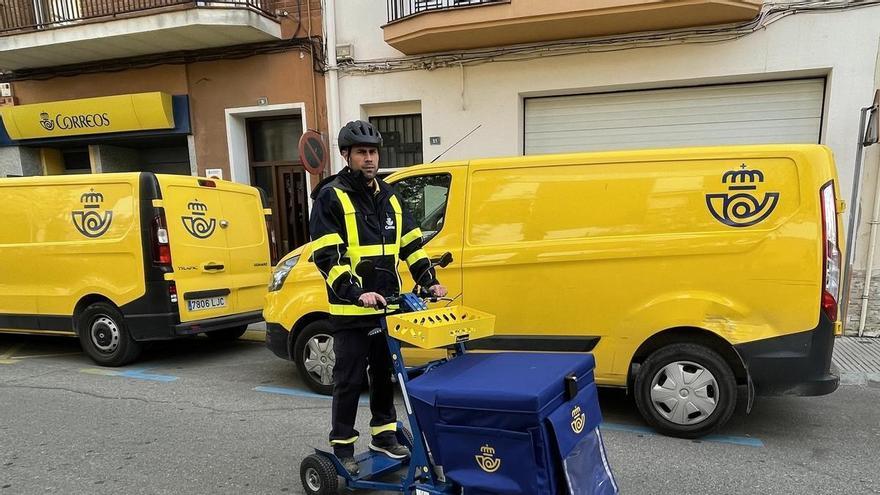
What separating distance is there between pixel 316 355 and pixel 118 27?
739cm

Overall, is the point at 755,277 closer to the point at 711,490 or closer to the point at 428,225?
the point at 711,490

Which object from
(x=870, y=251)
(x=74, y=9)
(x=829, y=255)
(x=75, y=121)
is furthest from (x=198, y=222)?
(x=870, y=251)

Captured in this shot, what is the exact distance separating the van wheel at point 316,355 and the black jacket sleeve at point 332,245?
6.28 ft

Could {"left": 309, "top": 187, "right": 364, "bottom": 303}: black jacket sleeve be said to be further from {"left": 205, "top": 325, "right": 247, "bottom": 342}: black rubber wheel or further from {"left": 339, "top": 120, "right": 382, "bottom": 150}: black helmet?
{"left": 205, "top": 325, "right": 247, "bottom": 342}: black rubber wheel

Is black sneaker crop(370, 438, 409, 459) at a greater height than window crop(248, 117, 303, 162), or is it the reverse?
window crop(248, 117, 303, 162)

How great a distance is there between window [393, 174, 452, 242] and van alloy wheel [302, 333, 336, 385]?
1.27 metres

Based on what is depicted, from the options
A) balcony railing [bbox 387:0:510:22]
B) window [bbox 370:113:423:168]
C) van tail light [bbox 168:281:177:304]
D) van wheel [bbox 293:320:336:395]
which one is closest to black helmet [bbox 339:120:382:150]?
van wheel [bbox 293:320:336:395]

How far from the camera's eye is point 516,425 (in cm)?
186

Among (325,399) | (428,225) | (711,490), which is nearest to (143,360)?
(325,399)

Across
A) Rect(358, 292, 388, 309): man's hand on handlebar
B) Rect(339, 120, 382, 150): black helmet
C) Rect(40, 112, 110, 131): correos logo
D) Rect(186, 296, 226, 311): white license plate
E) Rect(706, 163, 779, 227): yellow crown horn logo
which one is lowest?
Rect(186, 296, 226, 311): white license plate

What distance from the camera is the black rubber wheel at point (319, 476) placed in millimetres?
2736

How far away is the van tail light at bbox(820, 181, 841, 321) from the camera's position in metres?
3.25

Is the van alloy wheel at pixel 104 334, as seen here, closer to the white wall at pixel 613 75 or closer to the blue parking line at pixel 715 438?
the white wall at pixel 613 75

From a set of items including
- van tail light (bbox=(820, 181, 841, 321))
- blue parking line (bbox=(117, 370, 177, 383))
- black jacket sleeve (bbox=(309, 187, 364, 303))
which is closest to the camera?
black jacket sleeve (bbox=(309, 187, 364, 303))
